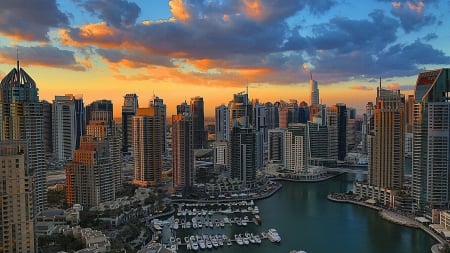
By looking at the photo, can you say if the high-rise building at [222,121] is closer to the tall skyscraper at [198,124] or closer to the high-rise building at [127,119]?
the tall skyscraper at [198,124]

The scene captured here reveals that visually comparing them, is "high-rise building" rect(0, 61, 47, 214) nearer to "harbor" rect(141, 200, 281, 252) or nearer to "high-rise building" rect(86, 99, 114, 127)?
"harbor" rect(141, 200, 281, 252)

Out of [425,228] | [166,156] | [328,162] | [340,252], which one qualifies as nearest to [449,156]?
[425,228]

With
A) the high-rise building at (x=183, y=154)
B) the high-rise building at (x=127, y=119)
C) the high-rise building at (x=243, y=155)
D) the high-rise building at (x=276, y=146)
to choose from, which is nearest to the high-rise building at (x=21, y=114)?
the high-rise building at (x=183, y=154)

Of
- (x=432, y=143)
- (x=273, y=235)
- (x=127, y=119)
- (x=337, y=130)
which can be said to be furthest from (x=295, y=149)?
(x=127, y=119)

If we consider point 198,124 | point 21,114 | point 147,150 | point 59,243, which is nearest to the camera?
point 59,243

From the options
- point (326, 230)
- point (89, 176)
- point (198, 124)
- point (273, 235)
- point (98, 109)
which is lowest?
point (326, 230)

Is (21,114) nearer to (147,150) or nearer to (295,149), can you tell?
(147,150)

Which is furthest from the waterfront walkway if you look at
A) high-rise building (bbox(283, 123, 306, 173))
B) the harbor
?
high-rise building (bbox(283, 123, 306, 173))

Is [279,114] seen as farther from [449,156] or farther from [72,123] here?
[449,156]

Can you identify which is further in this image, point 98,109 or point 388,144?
point 98,109
